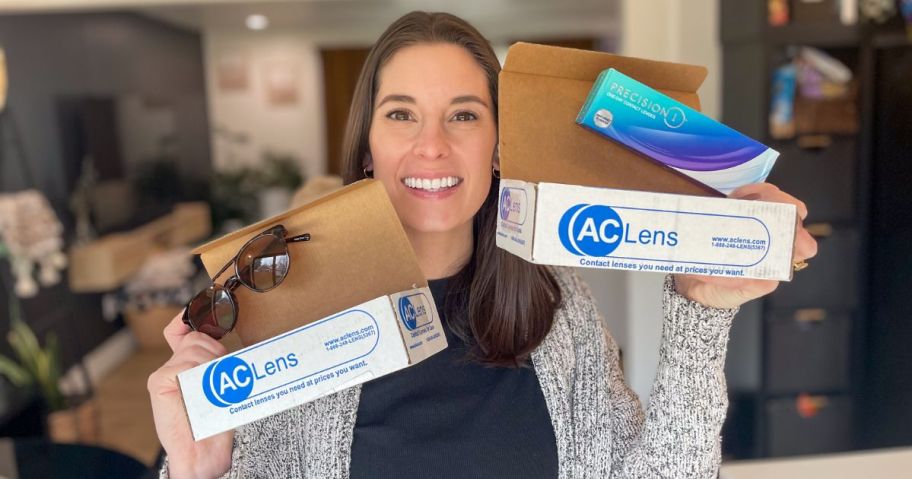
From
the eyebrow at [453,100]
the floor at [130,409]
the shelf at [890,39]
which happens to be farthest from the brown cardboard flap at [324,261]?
the floor at [130,409]

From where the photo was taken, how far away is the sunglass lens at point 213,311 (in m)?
0.84

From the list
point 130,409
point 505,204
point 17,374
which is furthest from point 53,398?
point 505,204

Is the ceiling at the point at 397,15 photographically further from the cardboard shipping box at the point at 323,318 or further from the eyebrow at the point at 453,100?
the cardboard shipping box at the point at 323,318

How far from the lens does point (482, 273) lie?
4.06ft

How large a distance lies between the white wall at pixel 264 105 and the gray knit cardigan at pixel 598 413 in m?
6.67

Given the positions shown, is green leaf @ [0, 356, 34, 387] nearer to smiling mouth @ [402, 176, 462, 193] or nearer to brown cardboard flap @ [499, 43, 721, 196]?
smiling mouth @ [402, 176, 462, 193]

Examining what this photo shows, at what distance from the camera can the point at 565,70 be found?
905mm

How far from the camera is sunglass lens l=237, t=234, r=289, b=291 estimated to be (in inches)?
32.8

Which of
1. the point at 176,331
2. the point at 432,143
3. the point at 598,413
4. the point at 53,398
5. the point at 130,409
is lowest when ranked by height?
the point at 130,409

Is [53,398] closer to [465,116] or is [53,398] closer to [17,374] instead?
[17,374]

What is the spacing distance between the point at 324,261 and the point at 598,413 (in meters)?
0.55

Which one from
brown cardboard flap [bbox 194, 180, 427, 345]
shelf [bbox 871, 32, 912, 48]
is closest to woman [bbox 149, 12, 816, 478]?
brown cardboard flap [bbox 194, 180, 427, 345]

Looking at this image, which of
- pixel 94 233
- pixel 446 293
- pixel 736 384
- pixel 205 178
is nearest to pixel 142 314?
pixel 94 233

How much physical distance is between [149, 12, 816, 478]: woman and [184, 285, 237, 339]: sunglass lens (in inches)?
7.4
